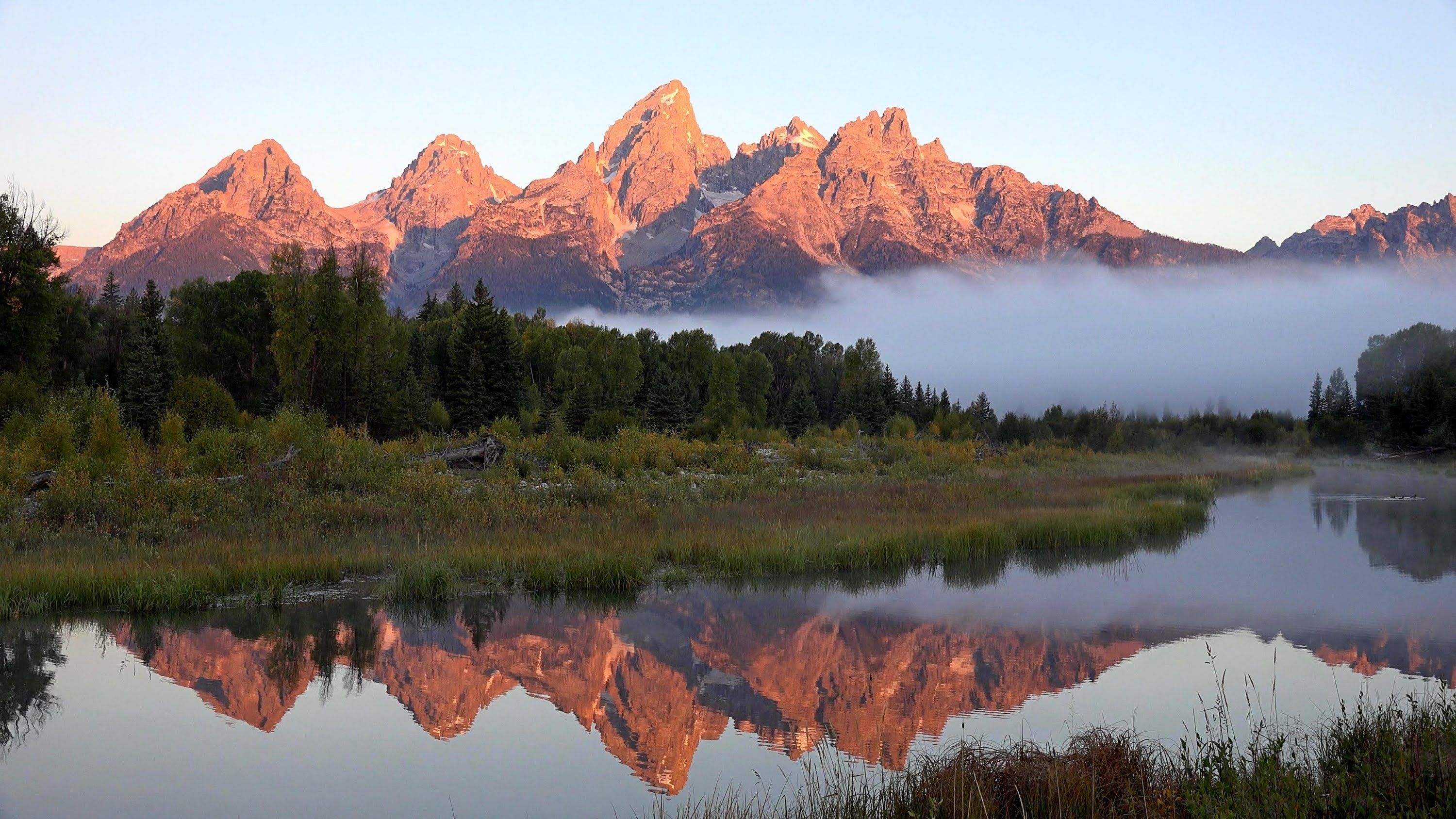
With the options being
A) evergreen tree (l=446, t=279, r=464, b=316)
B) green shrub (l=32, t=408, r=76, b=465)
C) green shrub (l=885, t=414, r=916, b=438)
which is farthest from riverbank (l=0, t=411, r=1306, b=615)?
evergreen tree (l=446, t=279, r=464, b=316)

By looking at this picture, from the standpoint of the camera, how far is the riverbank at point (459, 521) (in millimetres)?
15258

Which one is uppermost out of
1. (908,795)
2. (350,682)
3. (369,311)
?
(369,311)

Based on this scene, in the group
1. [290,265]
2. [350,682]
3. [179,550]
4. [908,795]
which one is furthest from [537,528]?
[290,265]

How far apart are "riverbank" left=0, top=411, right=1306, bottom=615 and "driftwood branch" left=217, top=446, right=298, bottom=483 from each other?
0.36 ft

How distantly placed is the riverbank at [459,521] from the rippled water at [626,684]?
2.45 ft

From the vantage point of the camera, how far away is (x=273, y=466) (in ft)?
75.4

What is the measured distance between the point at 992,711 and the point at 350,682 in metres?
7.29

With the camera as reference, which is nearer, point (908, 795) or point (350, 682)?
point (908, 795)

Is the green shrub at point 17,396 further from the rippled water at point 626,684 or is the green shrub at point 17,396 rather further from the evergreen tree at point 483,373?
the rippled water at point 626,684

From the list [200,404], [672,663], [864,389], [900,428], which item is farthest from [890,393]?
[672,663]

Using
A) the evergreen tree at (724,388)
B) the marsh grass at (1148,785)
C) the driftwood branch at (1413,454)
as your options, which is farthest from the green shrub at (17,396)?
the driftwood branch at (1413,454)

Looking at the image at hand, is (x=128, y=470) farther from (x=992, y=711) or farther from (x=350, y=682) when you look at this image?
(x=992, y=711)

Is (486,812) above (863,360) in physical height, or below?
below

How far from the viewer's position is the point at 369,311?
4994 centimetres
